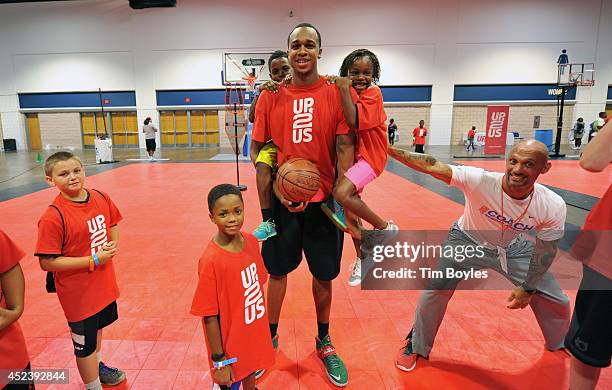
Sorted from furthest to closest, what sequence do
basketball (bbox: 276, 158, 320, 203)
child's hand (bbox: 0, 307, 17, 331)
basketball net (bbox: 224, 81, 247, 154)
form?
basketball net (bbox: 224, 81, 247, 154), basketball (bbox: 276, 158, 320, 203), child's hand (bbox: 0, 307, 17, 331)

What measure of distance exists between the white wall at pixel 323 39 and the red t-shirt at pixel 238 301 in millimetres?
20090

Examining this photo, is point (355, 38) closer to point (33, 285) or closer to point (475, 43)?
point (475, 43)

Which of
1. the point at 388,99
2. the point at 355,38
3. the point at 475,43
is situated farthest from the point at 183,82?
the point at 475,43

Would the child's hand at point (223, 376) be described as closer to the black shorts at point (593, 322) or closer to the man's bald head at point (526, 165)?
the black shorts at point (593, 322)

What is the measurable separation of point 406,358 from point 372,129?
4.96 feet

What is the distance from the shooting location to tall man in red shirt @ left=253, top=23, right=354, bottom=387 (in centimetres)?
208

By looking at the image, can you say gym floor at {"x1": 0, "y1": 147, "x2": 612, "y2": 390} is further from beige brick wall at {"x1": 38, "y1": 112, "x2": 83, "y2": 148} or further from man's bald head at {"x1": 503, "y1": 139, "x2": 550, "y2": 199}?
beige brick wall at {"x1": 38, "y1": 112, "x2": 83, "y2": 148}

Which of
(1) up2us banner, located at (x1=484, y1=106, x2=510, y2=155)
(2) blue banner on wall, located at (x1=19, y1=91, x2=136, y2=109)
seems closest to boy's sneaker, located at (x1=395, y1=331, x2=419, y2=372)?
(1) up2us banner, located at (x1=484, y1=106, x2=510, y2=155)

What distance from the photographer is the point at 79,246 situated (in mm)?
1882

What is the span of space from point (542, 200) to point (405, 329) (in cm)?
138

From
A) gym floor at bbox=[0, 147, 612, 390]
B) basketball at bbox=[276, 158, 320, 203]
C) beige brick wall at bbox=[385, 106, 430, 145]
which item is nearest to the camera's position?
basketball at bbox=[276, 158, 320, 203]

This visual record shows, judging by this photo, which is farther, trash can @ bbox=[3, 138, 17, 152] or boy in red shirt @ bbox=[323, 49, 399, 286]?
trash can @ bbox=[3, 138, 17, 152]

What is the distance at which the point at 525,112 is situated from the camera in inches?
837

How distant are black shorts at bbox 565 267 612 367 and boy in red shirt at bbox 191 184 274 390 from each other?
5.00 ft
